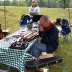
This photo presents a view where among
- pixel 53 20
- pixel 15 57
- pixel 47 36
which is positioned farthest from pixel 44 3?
pixel 15 57

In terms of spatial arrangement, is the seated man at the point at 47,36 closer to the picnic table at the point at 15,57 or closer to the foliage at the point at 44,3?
the picnic table at the point at 15,57

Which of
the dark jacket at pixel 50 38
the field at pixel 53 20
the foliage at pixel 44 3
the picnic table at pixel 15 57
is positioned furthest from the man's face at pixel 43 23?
the foliage at pixel 44 3

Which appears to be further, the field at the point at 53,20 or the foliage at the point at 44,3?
the foliage at the point at 44,3

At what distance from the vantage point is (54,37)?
17.3 feet

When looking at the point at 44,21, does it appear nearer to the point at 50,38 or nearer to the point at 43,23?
the point at 43,23

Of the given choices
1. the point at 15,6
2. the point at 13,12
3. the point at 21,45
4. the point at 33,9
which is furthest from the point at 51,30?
the point at 15,6

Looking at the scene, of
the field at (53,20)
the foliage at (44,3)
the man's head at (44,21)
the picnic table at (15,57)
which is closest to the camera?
the picnic table at (15,57)

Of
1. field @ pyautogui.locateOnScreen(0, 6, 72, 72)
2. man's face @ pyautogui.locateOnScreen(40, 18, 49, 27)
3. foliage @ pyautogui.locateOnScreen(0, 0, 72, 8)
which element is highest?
foliage @ pyautogui.locateOnScreen(0, 0, 72, 8)

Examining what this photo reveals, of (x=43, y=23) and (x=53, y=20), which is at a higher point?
(x=43, y=23)


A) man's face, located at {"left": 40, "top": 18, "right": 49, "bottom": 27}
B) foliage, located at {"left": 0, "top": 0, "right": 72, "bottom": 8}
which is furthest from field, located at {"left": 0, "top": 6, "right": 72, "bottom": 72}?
man's face, located at {"left": 40, "top": 18, "right": 49, "bottom": 27}

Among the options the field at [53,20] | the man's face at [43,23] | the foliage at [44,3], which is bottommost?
the field at [53,20]

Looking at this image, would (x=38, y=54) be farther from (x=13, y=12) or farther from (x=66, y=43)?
(x=13, y=12)

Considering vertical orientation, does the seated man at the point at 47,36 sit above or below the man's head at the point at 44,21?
below

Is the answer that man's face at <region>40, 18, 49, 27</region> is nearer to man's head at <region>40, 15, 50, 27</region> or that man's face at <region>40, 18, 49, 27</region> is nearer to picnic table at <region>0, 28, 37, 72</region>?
man's head at <region>40, 15, 50, 27</region>
